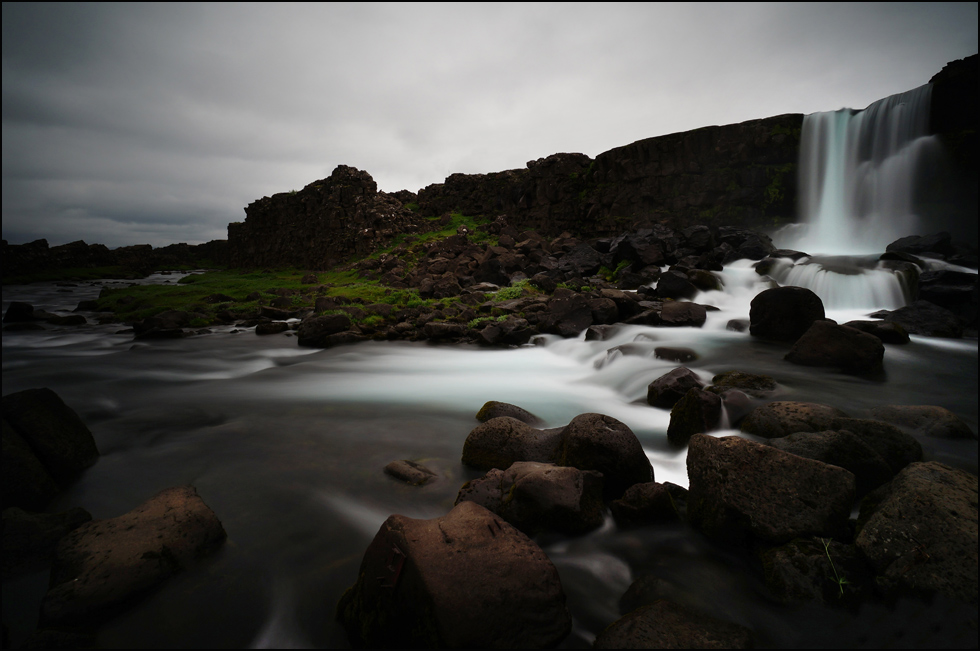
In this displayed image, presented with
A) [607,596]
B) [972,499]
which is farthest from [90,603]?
[972,499]

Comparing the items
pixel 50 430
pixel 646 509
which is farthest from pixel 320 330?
pixel 646 509

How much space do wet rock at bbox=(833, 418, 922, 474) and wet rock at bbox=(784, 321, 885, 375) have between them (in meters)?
4.06

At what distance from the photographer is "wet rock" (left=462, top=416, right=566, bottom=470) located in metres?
4.86

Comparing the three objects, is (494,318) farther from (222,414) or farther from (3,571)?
(3,571)

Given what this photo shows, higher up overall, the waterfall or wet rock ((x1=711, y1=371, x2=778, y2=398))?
the waterfall

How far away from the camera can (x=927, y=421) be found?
4.98 m

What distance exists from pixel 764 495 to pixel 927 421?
3.28m

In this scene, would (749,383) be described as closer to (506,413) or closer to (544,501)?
(506,413)

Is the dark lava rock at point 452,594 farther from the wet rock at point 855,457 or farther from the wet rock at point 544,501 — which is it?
the wet rock at point 855,457

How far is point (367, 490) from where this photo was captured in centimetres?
473

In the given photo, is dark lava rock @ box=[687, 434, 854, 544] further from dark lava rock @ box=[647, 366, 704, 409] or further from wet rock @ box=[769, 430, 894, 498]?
dark lava rock @ box=[647, 366, 704, 409]

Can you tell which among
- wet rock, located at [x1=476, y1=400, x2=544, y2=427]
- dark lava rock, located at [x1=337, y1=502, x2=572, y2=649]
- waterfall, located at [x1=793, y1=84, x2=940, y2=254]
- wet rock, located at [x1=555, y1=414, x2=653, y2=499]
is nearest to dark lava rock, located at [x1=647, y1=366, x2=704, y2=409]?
wet rock, located at [x1=476, y1=400, x2=544, y2=427]

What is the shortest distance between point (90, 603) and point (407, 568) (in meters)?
2.13

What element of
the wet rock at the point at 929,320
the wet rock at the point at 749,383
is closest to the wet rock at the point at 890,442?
the wet rock at the point at 749,383
